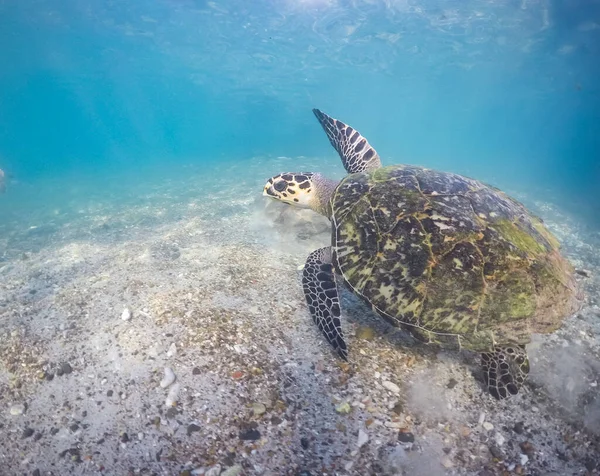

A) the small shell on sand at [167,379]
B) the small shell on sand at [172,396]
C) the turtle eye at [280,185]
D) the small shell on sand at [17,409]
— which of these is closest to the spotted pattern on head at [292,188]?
the turtle eye at [280,185]

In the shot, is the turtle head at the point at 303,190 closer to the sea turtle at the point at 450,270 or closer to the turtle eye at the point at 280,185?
the turtle eye at the point at 280,185

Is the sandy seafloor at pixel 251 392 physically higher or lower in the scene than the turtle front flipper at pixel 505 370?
lower

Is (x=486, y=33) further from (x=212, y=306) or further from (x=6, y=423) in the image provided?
(x=6, y=423)

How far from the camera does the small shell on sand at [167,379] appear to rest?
2.82 metres

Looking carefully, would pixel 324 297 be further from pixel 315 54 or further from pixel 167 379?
pixel 315 54

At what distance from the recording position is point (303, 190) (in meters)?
5.14

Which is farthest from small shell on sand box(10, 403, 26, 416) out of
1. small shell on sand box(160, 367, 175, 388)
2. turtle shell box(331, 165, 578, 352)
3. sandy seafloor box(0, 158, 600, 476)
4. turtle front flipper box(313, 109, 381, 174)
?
turtle front flipper box(313, 109, 381, 174)

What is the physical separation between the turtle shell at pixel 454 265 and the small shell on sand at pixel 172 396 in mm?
2000

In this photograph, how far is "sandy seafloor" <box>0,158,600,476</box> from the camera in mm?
2346

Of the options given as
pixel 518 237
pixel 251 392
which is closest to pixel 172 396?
pixel 251 392

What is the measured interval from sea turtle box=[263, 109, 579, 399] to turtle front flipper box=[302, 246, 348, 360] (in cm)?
1

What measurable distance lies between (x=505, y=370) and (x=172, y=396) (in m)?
3.15

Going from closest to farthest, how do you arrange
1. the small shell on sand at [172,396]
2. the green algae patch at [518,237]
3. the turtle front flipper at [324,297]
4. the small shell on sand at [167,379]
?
the small shell on sand at [172,396], the small shell on sand at [167,379], the green algae patch at [518,237], the turtle front flipper at [324,297]

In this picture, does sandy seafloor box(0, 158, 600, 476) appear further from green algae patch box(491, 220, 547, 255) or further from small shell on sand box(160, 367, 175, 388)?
green algae patch box(491, 220, 547, 255)
